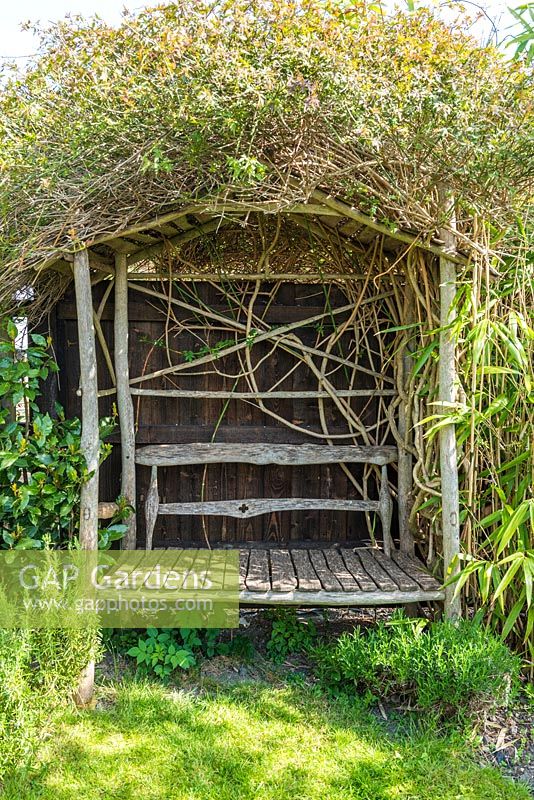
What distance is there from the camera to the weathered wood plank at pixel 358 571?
262 centimetres

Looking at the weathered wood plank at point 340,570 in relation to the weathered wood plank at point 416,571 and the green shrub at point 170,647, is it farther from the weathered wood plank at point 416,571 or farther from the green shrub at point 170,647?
the green shrub at point 170,647

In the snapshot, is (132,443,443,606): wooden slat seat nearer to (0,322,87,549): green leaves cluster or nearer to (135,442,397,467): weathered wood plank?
(135,442,397,467): weathered wood plank

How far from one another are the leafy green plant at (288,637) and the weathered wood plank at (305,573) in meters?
0.29

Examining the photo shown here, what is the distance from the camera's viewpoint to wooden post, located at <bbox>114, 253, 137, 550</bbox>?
3.12 m

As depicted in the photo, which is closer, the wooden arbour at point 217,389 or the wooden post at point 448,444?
the wooden post at point 448,444

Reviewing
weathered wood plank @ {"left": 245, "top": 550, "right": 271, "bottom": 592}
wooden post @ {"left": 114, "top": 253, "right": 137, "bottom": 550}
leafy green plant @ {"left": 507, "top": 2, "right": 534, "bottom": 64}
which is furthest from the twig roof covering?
weathered wood plank @ {"left": 245, "top": 550, "right": 271, "bottom": 592}

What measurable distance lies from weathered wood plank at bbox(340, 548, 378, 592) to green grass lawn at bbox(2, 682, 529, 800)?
46 centimetres

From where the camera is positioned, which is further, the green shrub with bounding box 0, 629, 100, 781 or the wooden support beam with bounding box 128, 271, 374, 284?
the wooden support beam with bounding box 128, 271, 374, 284

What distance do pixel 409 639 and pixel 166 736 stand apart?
3.22 feet

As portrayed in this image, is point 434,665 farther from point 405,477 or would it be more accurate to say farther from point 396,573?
point 405,477

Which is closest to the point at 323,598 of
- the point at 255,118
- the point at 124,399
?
the point at 124,399

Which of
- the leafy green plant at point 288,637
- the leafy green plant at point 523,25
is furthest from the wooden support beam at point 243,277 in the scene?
the leafy green plant at point 288,637

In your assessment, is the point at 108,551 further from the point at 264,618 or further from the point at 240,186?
the point at 240,186

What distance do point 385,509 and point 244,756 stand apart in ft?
4.66
